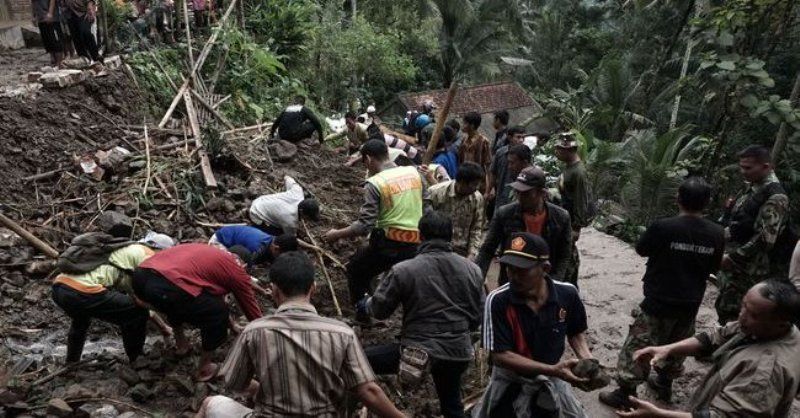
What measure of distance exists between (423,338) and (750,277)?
9.15ft

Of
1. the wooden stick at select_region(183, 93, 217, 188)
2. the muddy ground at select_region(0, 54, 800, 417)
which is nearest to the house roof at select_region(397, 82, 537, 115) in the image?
the muddy ground at select_region(0, 54, 800, 417)

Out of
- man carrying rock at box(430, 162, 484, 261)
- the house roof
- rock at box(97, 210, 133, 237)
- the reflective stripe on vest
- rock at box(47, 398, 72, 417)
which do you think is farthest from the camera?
the house roof

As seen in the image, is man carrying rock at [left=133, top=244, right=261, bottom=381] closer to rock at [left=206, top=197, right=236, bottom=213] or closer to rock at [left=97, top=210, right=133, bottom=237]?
rock at [left=97, top=210, right=133, bottom=237]

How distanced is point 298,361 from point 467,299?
4.50 ft

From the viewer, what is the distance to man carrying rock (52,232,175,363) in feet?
13.9

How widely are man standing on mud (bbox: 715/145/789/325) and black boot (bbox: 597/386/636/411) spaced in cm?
122

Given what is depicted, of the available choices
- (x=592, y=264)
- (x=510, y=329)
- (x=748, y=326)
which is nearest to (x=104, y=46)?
(x=592, y=264)

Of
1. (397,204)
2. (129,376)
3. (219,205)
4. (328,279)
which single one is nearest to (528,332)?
(397,204)

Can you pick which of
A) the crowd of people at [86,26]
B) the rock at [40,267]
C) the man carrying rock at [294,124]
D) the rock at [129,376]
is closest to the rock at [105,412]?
the rock at [129,376]

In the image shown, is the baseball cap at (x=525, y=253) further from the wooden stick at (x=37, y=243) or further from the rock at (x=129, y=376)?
the wooden stick at (x=37, y=243)

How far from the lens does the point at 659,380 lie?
15.2 feet

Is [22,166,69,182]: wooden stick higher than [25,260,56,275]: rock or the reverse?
higher

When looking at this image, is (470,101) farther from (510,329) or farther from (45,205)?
(510,329)

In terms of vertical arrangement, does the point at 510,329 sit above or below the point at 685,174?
above
